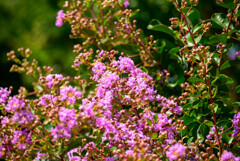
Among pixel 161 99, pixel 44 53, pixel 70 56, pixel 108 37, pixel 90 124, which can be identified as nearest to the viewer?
pixel 90 124

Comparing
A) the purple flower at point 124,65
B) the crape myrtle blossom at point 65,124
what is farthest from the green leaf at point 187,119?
the crape myrtle blossom at point 65,124

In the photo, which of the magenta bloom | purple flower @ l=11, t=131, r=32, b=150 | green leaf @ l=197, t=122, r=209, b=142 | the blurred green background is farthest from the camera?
the blurred green background

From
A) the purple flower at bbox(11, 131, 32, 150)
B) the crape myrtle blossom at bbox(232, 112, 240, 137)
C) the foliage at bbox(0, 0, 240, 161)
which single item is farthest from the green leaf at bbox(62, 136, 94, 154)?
the crape myrtle blossom at bbox(232, 112, 240, 137)

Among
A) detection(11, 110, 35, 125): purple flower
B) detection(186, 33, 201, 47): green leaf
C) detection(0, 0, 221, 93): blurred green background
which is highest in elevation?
detection(0, 0, 221, 93): blurred green background

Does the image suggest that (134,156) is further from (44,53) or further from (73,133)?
(44,53)

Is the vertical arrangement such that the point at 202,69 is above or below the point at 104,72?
below

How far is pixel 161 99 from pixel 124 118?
134 millimetres

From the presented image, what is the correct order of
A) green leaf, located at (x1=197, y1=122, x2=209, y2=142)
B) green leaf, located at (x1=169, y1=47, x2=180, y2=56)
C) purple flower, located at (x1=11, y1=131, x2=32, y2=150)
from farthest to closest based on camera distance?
green leaf, located at (x1=169, y1=47, x2=180, y2=56)
green leaf, located at (x1=197, y1=122, x2=209, y2=142)
purple flower, located at (x1=11, y1=131, x2=32, y2=150)

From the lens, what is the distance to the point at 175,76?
1040mm

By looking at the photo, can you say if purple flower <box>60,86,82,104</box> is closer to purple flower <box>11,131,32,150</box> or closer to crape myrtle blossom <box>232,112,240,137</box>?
purple flower <box>11,131,32,150</box>

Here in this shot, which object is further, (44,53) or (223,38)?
(44,53)

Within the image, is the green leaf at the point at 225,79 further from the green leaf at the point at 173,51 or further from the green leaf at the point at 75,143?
the green leaf at the point at 75,143

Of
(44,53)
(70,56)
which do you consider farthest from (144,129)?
(44,53)

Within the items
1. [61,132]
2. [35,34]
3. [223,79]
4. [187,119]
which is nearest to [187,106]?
[187,119]
